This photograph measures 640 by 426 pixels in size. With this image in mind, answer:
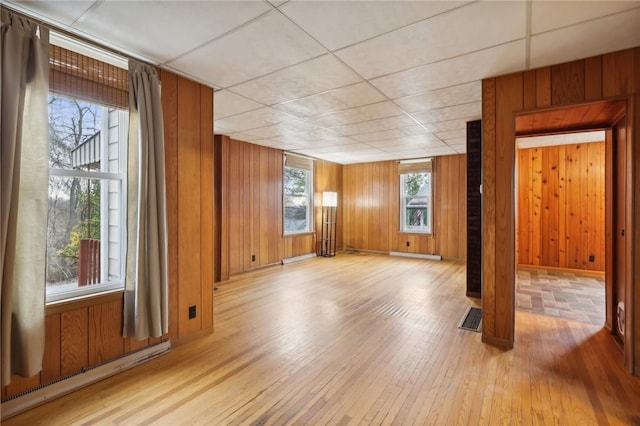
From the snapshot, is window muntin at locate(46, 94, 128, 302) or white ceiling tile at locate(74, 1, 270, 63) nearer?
white ceiling tile at locate(74, 1, 270, 63)

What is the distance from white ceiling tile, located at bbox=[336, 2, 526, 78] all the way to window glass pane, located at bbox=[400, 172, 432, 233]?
5042mm

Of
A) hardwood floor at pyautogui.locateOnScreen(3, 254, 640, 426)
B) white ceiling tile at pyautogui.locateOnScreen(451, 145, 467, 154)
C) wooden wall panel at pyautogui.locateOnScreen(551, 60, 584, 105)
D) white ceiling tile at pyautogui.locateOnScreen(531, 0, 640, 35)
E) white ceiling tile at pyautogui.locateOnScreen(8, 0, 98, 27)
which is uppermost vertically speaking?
white ceiling tile at pyautogui.locateOnScreen(451, 145, 467, 154)

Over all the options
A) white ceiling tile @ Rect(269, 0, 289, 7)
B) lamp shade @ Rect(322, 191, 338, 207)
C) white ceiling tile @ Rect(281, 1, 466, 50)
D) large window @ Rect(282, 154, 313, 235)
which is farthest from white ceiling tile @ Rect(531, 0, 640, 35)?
lamp shade @ Rect(322, 191, 338, 207)

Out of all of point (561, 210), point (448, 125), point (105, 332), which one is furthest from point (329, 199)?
point (105, 332)

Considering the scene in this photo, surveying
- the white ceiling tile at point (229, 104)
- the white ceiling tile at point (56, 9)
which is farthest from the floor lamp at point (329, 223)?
the white ceiling tile at point (56, 9)

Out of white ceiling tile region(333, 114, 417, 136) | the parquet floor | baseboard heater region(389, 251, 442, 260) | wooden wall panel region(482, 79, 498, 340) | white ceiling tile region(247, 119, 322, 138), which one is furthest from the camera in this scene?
baseboard heater region(389, 251, 442, 260)

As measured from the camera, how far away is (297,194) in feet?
23.2

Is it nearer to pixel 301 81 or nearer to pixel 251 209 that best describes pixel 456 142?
pixel 301 81

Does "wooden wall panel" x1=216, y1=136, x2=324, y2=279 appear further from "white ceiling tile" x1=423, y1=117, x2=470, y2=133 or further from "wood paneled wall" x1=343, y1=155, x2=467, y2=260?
"white ceiling tile" x1=423, y1=117, x2=470, y2=133

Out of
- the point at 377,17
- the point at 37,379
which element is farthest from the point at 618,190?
the point at 37,379

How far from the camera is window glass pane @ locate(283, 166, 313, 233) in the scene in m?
6.82

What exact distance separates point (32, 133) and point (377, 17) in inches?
86.4

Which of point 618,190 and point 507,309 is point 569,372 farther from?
point 618,190

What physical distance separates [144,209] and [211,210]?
2.35 ft
